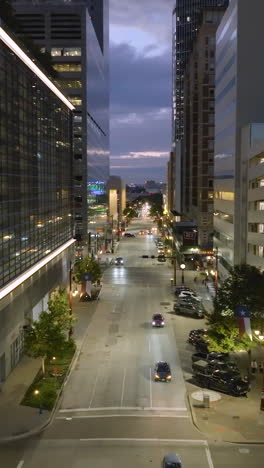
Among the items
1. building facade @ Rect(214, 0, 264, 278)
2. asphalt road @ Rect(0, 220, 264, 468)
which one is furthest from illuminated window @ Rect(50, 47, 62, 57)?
asphalt road @ Rect(0, 220, 264, 468)

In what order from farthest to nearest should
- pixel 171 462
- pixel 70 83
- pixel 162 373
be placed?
pixel 70 83
pixel 162 373
pixel 171 462

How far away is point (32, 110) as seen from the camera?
4809 centimetres

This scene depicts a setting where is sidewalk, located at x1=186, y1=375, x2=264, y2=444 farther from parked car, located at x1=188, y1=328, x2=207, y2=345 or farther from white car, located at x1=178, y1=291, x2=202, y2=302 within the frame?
white car, located at x1=178, y1=291, x2=202, y2=302

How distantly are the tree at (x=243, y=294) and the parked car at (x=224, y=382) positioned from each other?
17.9ft

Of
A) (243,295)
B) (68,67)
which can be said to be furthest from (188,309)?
(68,67)

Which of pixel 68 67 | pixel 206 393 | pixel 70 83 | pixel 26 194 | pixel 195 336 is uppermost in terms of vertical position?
pixel 68 67

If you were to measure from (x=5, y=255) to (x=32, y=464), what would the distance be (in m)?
16.2

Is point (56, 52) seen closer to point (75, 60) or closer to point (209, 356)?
point (75, 60)

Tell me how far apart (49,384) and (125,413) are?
22.2 ft

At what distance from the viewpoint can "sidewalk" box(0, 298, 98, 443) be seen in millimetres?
28728

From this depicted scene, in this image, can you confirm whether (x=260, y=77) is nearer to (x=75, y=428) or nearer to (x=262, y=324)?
(x=262, y=324)

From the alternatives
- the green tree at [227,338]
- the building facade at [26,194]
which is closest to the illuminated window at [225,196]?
the building facade at [26,194]

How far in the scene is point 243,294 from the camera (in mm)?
42156

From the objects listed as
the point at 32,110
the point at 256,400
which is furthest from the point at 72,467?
the point at 32,110
